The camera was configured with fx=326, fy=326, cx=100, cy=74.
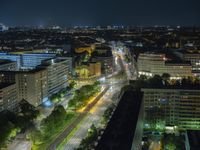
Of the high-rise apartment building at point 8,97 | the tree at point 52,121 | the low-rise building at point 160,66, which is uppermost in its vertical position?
the low-rise building at point 160,66

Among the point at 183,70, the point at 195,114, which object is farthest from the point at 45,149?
the point at 183,70

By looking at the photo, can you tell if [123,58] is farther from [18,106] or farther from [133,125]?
[133,125]

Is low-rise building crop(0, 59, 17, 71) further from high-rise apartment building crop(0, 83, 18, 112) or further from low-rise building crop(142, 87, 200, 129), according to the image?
low-rise building crop(142, 87, 200, 129)

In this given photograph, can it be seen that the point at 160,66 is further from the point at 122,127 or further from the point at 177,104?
the point at 122,127

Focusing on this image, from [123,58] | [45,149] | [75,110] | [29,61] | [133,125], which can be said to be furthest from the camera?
[123,58]

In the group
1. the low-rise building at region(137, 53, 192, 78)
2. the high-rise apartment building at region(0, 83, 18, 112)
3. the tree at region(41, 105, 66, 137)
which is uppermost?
the low-rise building at region(137, 53, 192, 78)

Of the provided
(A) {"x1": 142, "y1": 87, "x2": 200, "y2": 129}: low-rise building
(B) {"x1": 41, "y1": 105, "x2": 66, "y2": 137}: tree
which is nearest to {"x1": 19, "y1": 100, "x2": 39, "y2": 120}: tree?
(B) {"x1": 41, "y1": 105, "x2": 66, "y2": 137}: tree

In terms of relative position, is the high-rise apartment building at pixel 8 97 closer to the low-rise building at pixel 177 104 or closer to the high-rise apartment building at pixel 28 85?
the high-rise apartment building at pixel 28 85

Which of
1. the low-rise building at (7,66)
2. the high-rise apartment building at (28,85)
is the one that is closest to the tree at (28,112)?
the high-rise apartment building at (28,85)
